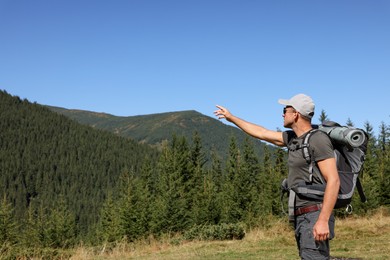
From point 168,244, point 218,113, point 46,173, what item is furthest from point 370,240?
point 46,173

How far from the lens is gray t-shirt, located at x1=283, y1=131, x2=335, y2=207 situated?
12.7 feet

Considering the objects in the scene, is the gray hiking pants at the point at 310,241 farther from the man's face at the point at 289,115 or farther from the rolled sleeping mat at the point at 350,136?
the man's face at the point at 289,115

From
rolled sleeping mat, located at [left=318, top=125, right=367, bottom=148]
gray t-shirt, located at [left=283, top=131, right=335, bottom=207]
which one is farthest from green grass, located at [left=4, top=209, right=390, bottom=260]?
rolled sleeping mat, located at [left=318, top=125, right=367, bottom=148]

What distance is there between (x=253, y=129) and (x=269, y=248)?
28.2 ft

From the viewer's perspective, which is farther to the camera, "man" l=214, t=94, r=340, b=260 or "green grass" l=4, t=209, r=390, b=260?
"green grass" l=4, t=209, r=390, b=260

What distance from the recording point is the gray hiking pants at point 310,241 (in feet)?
12.6

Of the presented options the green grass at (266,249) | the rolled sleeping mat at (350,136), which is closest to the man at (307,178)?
the rolled sleeping mat at (350,136)

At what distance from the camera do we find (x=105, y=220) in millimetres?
55750

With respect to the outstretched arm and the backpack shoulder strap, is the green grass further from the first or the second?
the backpack shoulder strap

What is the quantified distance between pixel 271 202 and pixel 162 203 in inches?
463

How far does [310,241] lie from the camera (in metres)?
3.88

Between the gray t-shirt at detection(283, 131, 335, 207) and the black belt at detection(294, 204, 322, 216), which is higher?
the gray t-shirt at detection(283, 131, 335, 207)

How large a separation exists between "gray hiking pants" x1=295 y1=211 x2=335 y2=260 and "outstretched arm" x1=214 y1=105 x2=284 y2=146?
3.23 ft

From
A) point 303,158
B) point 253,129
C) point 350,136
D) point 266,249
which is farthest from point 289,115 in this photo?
point 266,249
